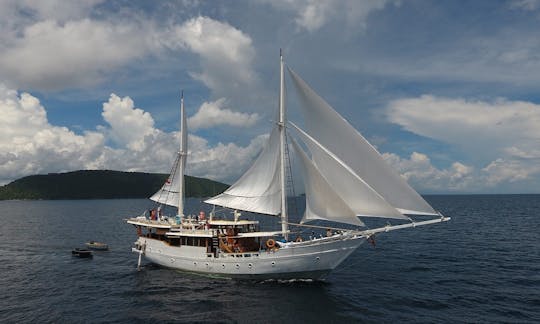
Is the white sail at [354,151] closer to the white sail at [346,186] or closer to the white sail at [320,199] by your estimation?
the white sail at [346,186]

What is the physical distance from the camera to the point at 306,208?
92.7 ft

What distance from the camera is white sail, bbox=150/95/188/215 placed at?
124ft

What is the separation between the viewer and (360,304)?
2488 centimetres

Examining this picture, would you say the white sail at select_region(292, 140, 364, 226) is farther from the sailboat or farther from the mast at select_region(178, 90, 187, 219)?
the mast at select_region(178, 90, 187, 219)

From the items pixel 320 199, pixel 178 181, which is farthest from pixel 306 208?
pixel 178 181

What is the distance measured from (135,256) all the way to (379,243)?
109 feet

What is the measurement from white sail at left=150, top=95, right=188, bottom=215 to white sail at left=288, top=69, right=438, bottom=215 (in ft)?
52.1

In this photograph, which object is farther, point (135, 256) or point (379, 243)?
point (379, 243)

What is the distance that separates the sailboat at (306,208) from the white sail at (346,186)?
2.7 inches

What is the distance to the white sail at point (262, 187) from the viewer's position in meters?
30.1

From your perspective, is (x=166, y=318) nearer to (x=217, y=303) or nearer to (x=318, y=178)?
(x=217, y=303)

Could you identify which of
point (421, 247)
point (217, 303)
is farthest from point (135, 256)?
point (421, 247)

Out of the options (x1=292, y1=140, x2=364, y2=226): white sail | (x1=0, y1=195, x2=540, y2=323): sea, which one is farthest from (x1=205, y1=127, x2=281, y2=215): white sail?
(x1=0, y1=195, x2=540, y2=323): sea

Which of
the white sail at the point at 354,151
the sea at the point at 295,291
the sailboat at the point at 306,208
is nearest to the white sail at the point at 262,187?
the sailboat at the point at 306,208
